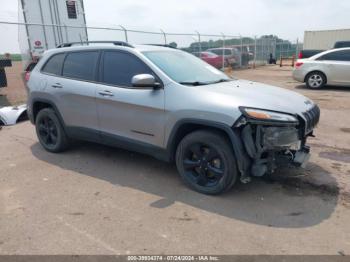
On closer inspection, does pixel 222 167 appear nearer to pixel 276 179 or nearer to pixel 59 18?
pixel 276 179

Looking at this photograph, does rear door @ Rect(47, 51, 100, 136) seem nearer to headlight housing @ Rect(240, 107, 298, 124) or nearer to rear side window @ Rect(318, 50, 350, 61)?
headlight housing @ Rect(240, 107, 298, 124)

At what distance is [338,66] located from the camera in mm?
11570

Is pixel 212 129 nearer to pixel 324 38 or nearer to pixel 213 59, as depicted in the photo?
pixel 213 59

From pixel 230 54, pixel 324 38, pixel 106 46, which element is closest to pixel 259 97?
pixel 106 46

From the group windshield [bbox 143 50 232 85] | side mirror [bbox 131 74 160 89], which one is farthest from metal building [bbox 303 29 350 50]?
side mirror [bbox 131 74 160 89]

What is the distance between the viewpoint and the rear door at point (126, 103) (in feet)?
13.6

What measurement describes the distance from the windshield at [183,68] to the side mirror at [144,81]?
10.4 inches

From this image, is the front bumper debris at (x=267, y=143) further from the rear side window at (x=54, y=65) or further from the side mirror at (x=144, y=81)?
the rear side window at (x=54, y=65)

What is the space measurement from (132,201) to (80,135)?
1.76 meters

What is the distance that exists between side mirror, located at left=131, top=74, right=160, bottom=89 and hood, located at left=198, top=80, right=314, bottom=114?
617 millimetres

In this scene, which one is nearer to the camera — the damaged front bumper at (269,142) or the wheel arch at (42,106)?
the damaged front bumper at (269,142)

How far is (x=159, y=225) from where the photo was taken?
3324mm

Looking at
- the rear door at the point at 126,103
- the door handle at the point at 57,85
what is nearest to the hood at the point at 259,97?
the rear door at the point at 126,103

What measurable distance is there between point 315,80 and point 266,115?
980cm
